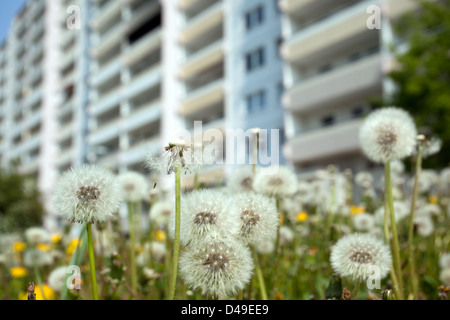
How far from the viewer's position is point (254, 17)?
66.7 ft

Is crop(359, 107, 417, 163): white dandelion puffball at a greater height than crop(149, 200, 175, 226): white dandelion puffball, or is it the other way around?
crop(359, 107, 417, 163): white dandelion puffball

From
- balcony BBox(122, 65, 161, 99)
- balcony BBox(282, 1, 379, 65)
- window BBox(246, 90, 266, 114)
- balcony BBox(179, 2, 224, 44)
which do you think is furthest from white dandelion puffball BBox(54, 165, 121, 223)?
balcony BBox(122, 65, 161, 99)

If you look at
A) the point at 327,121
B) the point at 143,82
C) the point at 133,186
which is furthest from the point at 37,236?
the point at 143,82

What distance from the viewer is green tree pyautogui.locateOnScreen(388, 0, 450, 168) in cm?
1022

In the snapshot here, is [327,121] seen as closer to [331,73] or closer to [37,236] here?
[331,73]

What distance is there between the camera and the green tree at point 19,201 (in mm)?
17469

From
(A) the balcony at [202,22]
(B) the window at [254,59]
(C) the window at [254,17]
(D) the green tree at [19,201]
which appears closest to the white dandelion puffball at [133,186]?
(D) the green tree at [19,201]

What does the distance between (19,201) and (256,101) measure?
11.2 meters

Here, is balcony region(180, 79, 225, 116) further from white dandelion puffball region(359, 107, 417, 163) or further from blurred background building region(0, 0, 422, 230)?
white dandelion puffball region(359, 107, 417, 163)

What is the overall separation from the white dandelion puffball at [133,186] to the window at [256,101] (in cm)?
1748

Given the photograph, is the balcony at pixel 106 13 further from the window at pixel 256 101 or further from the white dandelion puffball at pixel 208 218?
the white dandelion puffball at pixel 208 218

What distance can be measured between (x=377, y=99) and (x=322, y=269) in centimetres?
1108

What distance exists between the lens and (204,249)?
0.86 metres

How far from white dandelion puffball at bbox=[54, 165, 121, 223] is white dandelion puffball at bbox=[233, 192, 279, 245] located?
247 mm
